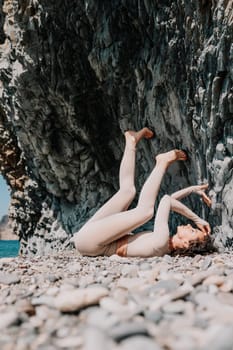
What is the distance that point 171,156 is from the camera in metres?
8.33

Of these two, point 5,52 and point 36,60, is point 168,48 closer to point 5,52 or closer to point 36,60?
point 36,60

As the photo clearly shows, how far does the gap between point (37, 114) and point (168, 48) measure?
759cm

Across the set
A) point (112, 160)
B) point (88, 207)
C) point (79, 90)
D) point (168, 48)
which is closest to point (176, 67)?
point (168, 48)

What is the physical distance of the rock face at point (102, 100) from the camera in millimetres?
7270

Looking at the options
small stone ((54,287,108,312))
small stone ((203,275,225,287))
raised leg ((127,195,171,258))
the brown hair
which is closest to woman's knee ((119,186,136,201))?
raised leg ((127,195,171,258))

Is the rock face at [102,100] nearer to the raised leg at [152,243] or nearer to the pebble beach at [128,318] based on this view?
the raised leg at [152,243]

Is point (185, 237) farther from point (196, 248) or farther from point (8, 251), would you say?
point (8, 251)

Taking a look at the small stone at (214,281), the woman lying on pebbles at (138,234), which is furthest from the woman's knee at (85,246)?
the small stone at (214,281)

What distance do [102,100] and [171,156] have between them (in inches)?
217

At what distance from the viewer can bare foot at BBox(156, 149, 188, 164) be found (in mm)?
8055

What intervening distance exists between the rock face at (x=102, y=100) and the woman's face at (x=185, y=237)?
108cm

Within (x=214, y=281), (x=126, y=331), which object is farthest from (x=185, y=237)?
(x=126, y=331)

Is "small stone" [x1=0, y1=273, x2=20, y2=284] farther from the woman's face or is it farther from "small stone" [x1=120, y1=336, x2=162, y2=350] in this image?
the woman's face

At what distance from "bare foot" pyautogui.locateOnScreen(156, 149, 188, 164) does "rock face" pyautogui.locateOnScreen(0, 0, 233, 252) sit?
277mm
